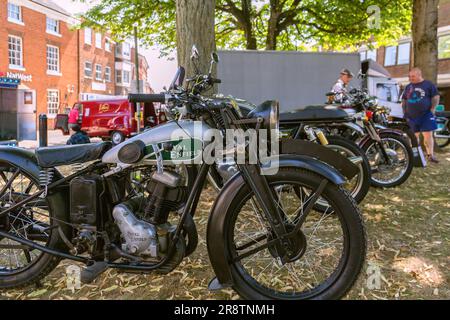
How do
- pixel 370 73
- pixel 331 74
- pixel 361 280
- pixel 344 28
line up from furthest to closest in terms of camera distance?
1. pixel 370 73
2. pixel 344 28
3. pixel 331 74
4. pixel 361 280

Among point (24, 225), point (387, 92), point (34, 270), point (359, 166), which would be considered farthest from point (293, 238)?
point (387, 92)

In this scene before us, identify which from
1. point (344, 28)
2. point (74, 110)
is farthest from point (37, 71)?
point (344, 28)

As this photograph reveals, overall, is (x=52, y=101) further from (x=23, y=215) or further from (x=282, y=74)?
(x=23, y=215)

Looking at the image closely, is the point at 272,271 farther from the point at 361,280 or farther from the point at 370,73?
the point at 370,73

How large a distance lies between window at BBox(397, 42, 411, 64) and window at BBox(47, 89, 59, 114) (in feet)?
84.0

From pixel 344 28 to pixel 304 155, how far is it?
13.9m

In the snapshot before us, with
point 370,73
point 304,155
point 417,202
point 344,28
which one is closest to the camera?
point 304,155

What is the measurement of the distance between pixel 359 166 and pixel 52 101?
28.3m

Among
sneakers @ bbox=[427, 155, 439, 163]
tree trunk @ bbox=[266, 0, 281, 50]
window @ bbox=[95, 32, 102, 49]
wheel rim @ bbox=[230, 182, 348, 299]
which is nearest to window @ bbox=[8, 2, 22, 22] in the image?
window @ bbox=[95, 32, 102, 49]

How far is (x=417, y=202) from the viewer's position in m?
5.03

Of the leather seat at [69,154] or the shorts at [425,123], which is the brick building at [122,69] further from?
the leather seat at [69,154]

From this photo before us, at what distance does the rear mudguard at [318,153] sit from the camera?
2.59 m

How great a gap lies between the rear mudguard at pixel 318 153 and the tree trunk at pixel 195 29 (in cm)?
260

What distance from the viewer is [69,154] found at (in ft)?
8.62
